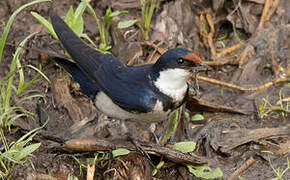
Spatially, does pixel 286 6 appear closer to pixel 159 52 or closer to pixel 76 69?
pixel 159 52

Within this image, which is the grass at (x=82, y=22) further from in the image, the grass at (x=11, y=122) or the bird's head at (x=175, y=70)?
the bird's head at (x=175, y=70)

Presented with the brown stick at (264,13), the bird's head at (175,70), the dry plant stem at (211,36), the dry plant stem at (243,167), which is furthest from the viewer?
the brown stick at (264,13)

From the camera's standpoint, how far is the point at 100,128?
431 cm

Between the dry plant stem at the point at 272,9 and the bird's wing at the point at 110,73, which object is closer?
the bird's wing at the point at 110,73

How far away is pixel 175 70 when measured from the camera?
3664mm

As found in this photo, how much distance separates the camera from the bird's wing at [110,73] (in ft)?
12.4

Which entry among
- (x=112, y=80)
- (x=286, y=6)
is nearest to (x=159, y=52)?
(x=112, y=80)

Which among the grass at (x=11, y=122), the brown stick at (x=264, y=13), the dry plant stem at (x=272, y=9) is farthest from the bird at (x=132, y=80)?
the dry plant stem at (x=272, y=9)

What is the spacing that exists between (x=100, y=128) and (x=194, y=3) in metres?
2.02

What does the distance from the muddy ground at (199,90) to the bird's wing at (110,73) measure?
1.44 feet

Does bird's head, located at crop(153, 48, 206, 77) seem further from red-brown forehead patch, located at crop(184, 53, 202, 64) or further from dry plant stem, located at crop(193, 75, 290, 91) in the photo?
dry plant stem, located at crop(193, 75, 290, 91)

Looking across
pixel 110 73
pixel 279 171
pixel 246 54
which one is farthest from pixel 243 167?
pixel 246 54

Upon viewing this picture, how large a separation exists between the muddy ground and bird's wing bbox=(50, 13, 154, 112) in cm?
44

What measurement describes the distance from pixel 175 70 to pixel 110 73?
0.58 m
